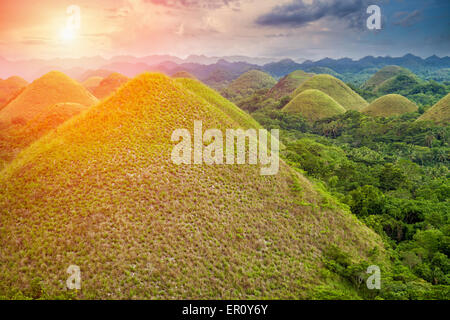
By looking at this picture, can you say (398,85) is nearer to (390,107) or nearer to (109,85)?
(390,107)

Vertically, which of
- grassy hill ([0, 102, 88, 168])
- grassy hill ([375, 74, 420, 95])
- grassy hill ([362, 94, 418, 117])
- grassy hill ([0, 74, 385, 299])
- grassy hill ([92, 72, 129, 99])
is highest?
grassy hill ([375, 74, 420, 95])

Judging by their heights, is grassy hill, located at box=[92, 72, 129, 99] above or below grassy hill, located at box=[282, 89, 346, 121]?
above

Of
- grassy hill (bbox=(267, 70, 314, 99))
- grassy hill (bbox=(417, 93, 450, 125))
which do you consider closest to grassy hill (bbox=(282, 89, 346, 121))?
grassy hill (bbox=(417, 93, 450, 125))

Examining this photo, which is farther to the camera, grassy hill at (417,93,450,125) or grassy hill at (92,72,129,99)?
grassy hill at (92,72,129,99)

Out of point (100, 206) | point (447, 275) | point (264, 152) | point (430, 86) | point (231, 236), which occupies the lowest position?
point (447, 275)

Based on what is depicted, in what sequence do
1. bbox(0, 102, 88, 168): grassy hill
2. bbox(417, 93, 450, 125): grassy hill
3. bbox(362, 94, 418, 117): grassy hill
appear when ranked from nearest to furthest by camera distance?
bbox(0, 102, 88, 168): grassy hill → bbox(417, 93, 450, 125): grassy hill → bbox(362, 94, 418, 117): grassy hill

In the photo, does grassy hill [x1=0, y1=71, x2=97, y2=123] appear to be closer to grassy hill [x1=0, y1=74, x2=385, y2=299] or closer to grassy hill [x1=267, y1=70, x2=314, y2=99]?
grassy hill [x1=0, y1=74, x2=385, y2=299]

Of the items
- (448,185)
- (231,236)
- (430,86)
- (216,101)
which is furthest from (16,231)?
(430,86)

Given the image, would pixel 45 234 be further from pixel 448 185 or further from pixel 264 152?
pixel 448 185
